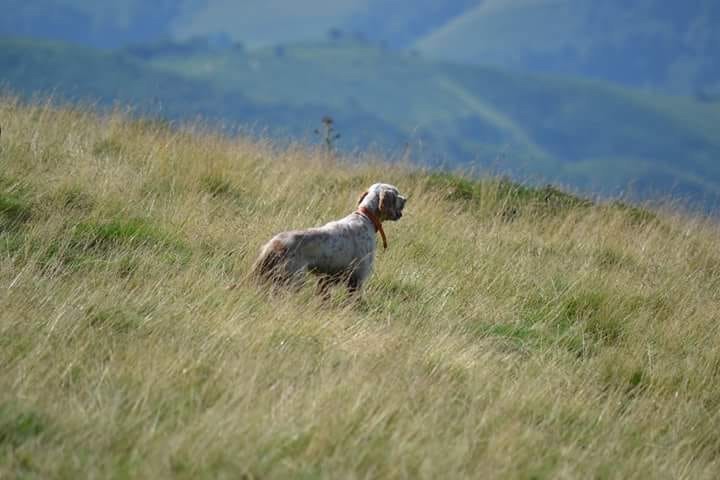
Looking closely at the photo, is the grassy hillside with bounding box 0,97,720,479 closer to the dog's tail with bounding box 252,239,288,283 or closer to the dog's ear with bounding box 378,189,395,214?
the dog's tail with bounding box 252,239,288,283

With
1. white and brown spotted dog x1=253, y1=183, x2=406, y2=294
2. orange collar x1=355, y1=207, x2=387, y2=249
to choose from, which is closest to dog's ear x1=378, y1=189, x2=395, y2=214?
white and brown spotted dog x1=253, y1=183, x2=406, y2=294

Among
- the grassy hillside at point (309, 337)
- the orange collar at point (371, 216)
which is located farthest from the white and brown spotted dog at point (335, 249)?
the grassy hillside at point (309, 337)

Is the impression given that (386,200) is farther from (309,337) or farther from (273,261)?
(309,337)

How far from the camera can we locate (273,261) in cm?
703

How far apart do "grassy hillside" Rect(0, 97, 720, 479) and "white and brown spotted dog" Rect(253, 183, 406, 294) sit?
0.22 m

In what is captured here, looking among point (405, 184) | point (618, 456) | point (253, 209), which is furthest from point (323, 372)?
point (405, 184)

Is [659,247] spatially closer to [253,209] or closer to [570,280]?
[570,280]

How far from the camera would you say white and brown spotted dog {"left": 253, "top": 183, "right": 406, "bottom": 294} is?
704 centimetres

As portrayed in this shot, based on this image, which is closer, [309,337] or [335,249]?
[309,337]

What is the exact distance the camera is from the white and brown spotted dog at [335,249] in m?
7.04

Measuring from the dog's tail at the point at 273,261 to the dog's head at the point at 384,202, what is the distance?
4.02ft

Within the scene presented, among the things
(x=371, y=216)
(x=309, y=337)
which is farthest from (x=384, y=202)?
(x=309, y=337)

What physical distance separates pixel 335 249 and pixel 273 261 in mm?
588

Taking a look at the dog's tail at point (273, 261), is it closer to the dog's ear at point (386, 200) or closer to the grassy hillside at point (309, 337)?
the grassy hillside at point (309, 337)
